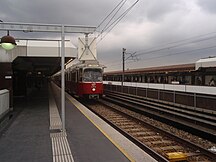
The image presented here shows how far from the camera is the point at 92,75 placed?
797 inches

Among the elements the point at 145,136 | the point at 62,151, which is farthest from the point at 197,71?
the point at 62,151

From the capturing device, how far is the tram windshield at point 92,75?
2006cm

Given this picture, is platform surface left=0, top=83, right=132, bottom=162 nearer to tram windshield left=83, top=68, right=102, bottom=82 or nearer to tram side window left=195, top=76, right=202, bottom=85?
tram windshield left=83, top=68, right=102, bottom=82

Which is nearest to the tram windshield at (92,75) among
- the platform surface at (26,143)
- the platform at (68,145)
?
the platform surface at (26,143)

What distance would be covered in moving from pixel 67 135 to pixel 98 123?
2125mm

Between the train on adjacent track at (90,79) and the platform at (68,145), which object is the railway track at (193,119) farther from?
the train on adjacent track at (90,79)

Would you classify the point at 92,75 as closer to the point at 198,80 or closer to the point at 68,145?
the point at 198,80

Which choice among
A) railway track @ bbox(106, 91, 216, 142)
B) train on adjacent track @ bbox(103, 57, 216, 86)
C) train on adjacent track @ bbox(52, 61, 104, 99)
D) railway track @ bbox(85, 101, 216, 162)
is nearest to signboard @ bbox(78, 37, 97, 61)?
railway track @ bbox(85, 101, 216, 162)

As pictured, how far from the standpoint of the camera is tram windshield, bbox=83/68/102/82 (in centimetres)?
2006

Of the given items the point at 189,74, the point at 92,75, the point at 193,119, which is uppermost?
the point at 189,74

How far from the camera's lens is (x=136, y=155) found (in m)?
5.81

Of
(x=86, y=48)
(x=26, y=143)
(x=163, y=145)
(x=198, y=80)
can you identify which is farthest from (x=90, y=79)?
(x=26, y=143)

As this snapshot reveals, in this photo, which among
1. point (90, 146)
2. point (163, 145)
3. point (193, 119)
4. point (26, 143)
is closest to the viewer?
point (90, 146)

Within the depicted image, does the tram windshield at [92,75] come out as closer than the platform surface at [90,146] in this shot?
No
